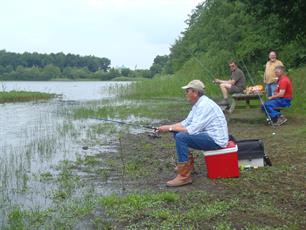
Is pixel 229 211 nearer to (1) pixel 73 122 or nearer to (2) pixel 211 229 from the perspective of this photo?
(2) pixel 211 229

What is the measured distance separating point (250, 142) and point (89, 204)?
282 cm

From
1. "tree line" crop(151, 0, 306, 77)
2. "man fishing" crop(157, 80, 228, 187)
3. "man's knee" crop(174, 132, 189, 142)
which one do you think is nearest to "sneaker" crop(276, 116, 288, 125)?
"man fishing" crop(157, 80, 228, 187)

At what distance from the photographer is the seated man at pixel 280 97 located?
39.0ft

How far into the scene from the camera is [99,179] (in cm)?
771

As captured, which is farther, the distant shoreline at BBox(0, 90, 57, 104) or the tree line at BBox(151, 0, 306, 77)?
the distant shoreline at BBox(0, 90, 57, 104)

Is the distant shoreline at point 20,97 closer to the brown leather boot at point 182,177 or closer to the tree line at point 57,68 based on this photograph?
the brown leather boot at point 182,177

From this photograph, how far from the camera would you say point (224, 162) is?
7062 mm

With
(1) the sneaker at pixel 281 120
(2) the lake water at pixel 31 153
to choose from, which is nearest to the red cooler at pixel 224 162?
(2) the lake water at pixel 31 153

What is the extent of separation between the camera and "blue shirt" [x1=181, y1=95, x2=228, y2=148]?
6.97 m

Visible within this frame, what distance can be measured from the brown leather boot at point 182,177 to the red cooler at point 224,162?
1.16 ft

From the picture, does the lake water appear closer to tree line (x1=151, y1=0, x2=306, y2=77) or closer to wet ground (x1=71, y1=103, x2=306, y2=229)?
wet ground (x1=71, y1=103, x2=306, y2=229)

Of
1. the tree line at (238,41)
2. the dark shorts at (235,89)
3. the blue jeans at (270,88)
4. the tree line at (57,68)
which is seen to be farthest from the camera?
the tree line at (57,68)

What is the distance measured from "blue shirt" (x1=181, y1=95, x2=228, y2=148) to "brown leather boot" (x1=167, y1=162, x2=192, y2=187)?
47 cm

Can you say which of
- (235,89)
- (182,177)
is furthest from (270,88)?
(182,177)
